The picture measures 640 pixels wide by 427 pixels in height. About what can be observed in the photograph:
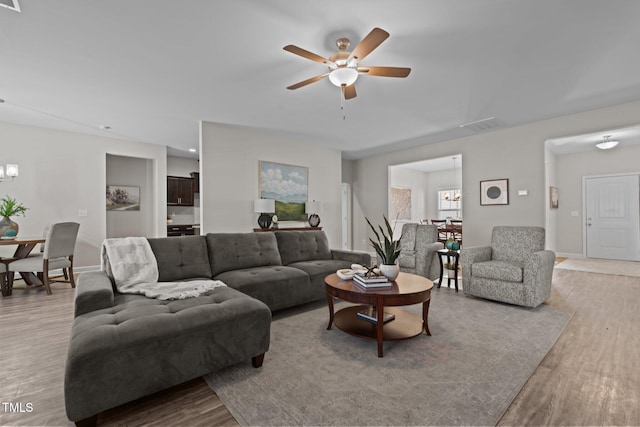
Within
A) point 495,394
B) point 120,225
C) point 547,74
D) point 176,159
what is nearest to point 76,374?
point 495,394

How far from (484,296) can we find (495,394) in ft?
6.64

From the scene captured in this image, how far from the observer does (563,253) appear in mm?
7184

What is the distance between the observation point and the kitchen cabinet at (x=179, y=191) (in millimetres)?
6895

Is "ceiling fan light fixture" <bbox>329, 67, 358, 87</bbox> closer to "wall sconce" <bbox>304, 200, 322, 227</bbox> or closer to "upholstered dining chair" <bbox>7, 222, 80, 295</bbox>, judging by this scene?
→ "wall sconce" <bbox>304, 200, 322, 227</bbox>

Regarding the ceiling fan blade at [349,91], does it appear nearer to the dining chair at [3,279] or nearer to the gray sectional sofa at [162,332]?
the gray sectional sofa at [162,332]

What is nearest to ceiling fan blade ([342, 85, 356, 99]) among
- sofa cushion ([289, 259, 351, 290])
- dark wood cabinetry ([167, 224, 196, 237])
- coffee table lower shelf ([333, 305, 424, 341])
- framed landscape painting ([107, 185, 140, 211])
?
sofa cushion ([289, 259, 351, 290])

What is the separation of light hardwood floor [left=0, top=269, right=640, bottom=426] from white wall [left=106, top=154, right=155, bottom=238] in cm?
346

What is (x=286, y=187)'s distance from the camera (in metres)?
5.89

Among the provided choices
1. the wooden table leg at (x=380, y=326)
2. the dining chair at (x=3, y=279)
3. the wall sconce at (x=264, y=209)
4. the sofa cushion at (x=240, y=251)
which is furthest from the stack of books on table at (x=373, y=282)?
the dining chair at (x=3, y=279)

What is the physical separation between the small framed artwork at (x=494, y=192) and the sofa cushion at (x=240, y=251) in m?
4.21

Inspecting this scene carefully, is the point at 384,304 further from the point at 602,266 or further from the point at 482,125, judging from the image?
the point at 602,266

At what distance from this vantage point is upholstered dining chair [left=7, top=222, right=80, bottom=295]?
3922mm

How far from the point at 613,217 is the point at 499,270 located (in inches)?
220

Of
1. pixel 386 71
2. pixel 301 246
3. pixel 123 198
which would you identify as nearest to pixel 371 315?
pixel 301 246
